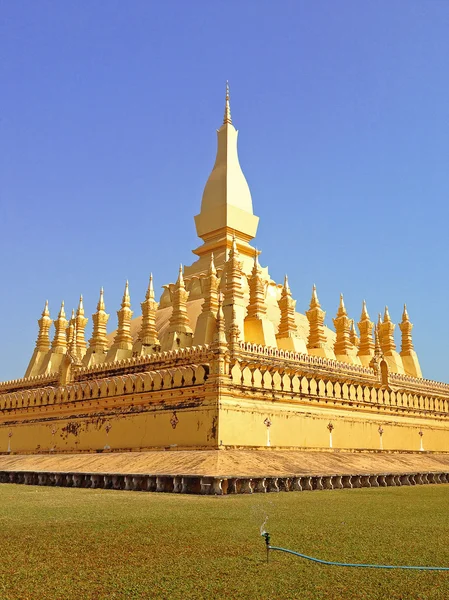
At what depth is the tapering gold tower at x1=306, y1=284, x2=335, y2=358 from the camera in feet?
82.7

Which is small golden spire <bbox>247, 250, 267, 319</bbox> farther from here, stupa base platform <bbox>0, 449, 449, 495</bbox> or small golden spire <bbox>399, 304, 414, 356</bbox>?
small golden spire <bbox>399, 304, 414, 356</bbox>

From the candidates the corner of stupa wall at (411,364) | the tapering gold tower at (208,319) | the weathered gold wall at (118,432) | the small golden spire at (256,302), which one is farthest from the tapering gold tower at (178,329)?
the corner of stupa wall at (411,364)

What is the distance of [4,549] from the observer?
20.4 feet

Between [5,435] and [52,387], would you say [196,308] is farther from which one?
[5,435]

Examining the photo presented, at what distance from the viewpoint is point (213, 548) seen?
626cm

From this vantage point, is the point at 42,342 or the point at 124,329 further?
the point at 42,342

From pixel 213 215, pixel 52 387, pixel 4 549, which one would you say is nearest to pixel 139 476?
pixel 4 549

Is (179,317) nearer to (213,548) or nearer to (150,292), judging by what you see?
(150,292)

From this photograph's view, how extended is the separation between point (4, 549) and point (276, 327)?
20.0 meters

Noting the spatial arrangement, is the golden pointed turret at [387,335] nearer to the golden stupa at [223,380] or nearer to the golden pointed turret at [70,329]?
the golden stupa at [223,380]

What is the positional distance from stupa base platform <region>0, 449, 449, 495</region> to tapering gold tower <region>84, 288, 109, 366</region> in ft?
22.7

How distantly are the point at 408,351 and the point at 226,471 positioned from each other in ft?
65.9

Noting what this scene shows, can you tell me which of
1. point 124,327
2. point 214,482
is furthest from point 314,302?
point 214,482

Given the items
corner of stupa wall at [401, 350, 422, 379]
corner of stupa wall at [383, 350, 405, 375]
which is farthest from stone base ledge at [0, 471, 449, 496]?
corner of stupa wall at [401, 350, 422, 379]
